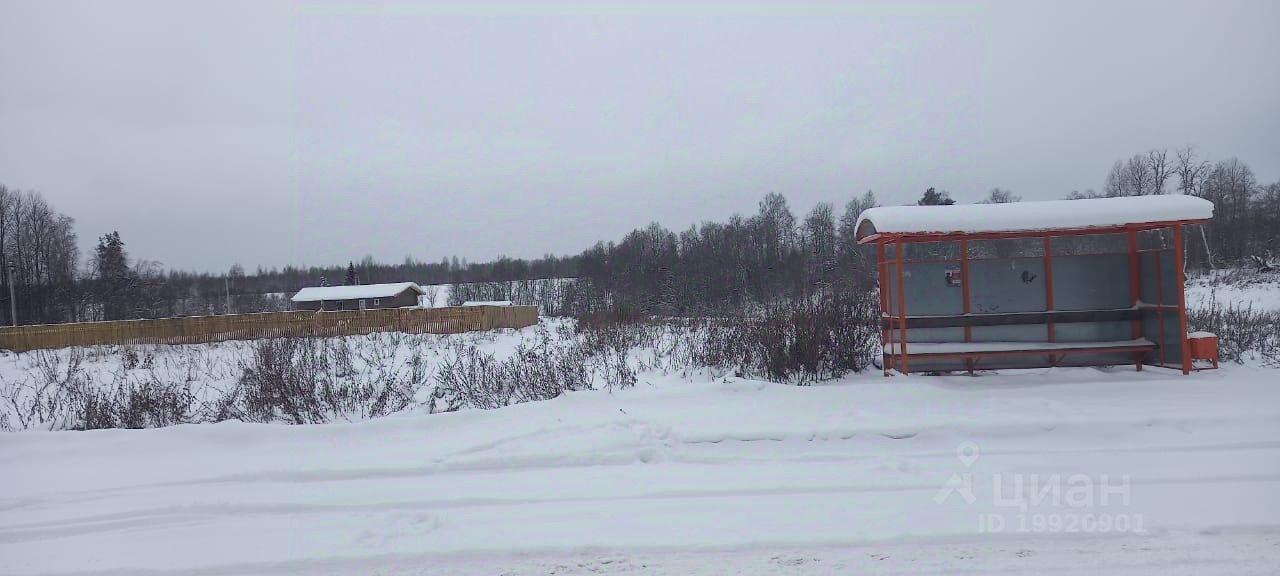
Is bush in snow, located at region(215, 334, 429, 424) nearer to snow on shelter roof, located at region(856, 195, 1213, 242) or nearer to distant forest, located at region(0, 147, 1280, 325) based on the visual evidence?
snow on shelter roof, located at region(856, 195, 1213, 242)

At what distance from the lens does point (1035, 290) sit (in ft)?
36.2

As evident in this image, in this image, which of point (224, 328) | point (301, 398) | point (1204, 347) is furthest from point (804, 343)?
point (224, 328)

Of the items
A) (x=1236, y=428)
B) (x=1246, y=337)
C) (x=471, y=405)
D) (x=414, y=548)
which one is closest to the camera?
(x=414, y=548)

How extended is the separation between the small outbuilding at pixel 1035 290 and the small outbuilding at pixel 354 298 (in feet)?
222

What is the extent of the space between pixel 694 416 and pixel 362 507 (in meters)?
3.67

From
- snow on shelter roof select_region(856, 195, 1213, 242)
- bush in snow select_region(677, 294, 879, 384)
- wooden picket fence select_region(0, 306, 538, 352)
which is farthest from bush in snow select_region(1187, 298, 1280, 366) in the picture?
wooden picket fence select_region(0, 306, 538, 352)

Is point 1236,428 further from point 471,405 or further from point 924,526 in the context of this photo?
point 471,405

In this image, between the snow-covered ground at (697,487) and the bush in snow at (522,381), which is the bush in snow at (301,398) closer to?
the bush in snow at (522,381)

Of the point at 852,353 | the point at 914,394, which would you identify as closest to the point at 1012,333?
the point at 852,353

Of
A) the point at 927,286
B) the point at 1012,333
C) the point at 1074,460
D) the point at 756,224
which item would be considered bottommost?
the point at 1074,460

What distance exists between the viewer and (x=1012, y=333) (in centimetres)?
1099

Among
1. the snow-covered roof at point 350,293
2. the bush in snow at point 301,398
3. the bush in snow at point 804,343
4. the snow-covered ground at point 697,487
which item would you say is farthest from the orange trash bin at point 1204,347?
the snow-covered roof at point 350,293

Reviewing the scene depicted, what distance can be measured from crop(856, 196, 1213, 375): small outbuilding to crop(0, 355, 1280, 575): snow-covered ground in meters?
1.33

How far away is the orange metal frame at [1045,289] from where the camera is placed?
31.5 ft
